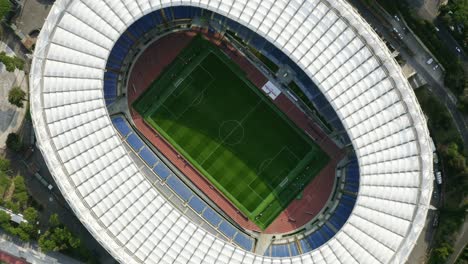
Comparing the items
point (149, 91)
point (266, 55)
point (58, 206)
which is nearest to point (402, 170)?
point (266, 55)

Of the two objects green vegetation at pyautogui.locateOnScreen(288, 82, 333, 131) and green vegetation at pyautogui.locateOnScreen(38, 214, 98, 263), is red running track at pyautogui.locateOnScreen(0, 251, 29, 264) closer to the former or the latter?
green vegetation at pyautogui.locateOnScreen(38, 214, 98, 263)

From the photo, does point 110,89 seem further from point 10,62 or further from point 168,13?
point 10,62

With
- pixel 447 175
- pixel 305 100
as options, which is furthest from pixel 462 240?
pixel 305 100

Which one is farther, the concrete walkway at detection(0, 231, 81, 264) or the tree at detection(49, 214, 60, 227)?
the concrete walkway at detection(0, 231, 81, 264)

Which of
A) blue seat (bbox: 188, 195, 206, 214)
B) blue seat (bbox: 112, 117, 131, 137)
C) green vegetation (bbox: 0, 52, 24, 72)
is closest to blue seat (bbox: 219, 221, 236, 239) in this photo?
blue seat (bbox: 188, 195, 206, 214)

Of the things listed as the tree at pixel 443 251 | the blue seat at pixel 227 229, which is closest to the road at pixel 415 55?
the tree at pixel 443 251
